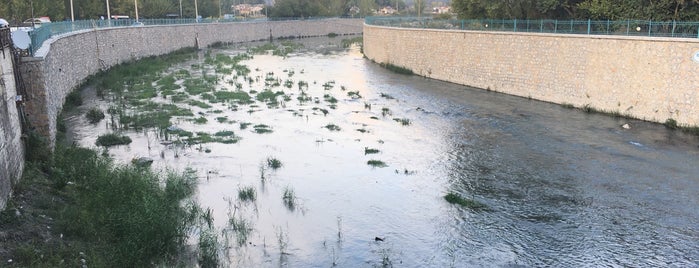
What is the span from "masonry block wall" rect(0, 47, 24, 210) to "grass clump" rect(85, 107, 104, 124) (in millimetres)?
7248

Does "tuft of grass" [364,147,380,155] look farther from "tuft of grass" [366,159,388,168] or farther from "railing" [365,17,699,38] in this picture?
"railing" [365,17,699,38]

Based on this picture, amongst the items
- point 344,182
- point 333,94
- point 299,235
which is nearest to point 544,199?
point 344,182

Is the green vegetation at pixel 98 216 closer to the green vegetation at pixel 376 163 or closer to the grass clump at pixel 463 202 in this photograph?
the green vegetation at pixel 376 163

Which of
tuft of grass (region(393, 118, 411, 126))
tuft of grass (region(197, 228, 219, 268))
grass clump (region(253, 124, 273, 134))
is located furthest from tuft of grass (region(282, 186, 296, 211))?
tuft of grass (region(393, 118, 411, 126))

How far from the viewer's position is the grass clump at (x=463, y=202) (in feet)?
41.4

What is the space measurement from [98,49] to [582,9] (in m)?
25.5

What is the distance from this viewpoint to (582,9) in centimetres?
2967

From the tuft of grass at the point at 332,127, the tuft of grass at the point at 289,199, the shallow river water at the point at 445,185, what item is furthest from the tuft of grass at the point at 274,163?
the tuft of grass at the point at 332,127

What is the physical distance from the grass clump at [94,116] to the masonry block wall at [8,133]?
7.25 metres

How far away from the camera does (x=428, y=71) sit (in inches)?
1398

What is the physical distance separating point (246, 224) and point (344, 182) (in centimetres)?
348

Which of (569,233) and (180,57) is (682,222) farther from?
(180,57)

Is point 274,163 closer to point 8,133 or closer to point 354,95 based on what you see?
point 8,133

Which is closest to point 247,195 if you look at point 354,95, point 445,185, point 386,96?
point 445,185
